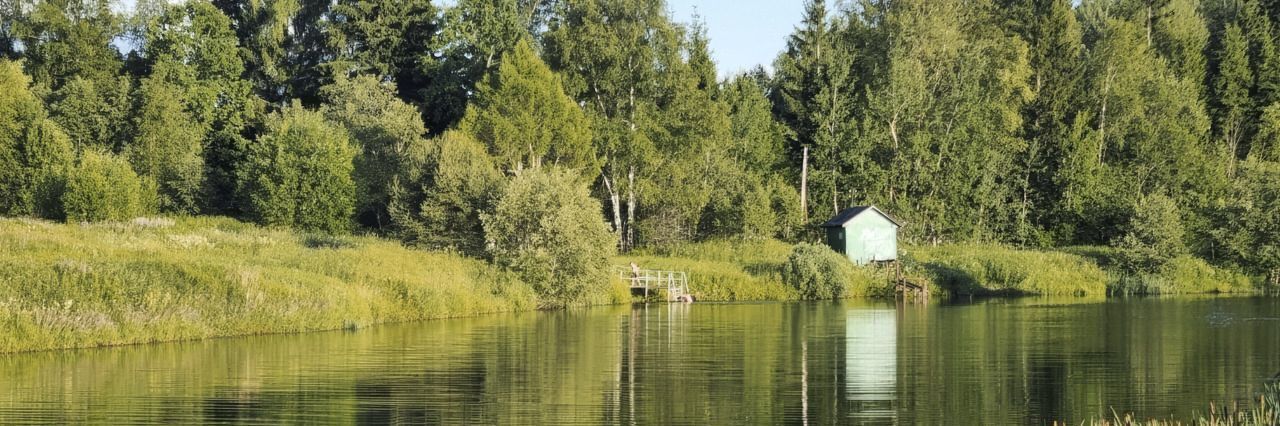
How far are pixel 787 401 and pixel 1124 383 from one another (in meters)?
8.59

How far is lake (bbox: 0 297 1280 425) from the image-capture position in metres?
24.1

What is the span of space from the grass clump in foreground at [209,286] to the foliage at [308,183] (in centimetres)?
863

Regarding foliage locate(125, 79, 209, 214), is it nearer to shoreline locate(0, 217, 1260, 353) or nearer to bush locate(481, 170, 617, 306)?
shoreline locate(0, 217, 1260, 353)

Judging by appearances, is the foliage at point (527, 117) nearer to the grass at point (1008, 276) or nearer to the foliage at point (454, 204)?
the foliage at point (454, 204)

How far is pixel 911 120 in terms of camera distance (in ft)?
271

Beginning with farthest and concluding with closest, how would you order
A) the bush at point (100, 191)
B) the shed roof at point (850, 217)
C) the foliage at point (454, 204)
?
the shed roof at point (850, 217) < the bush at point (100, 191) < the foliage at point (454, 204)

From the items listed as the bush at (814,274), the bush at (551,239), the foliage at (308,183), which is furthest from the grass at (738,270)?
the foliage at (308,183)

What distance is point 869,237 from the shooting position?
6969 centimetres

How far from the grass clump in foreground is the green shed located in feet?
75.3

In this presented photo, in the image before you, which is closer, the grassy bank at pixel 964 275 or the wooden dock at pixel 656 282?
the wooden dock at pixel 656 282

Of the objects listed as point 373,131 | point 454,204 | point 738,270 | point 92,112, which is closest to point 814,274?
point 738,270

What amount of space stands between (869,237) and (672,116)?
13393 mm

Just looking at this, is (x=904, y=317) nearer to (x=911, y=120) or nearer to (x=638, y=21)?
(x=638, y=21)

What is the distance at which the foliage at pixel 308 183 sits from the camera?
71.8m
